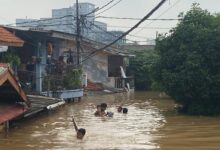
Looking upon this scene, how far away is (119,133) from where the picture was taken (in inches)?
590

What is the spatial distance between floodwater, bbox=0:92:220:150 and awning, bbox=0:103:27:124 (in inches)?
88.4

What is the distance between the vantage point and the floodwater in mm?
12555

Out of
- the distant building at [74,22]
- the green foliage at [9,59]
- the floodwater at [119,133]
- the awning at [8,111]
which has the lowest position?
the floodwater at [119,133]

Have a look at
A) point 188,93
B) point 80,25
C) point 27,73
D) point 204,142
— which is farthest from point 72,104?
point 204,142

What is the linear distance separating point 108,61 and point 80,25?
12.1 meters

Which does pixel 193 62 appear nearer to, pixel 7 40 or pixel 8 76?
pixel 7 40

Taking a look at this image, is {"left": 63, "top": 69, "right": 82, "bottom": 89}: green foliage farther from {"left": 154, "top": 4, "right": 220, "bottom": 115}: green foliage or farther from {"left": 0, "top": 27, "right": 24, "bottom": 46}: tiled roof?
{"left": 0, "top": 27, "right": 24, "bottom": 46}: tiled roof

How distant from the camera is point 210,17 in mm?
20609

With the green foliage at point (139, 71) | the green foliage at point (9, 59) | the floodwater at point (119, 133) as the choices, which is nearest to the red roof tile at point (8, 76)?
the floodwater at point (119, 133)

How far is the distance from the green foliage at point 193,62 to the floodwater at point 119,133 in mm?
1131

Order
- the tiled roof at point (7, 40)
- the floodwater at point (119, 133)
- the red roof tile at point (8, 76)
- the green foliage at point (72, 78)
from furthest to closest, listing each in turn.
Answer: the green foliage at point (72, 78) < the tiled roof at point (7, 40) < the floodwater at point (119, 133) < the red roof tile at point (8, 76)

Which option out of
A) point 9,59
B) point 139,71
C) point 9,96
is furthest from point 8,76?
point 139,71

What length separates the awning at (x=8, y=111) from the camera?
911 cm

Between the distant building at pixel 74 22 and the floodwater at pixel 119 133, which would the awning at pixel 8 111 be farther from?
the distant building at pixel 74 22
